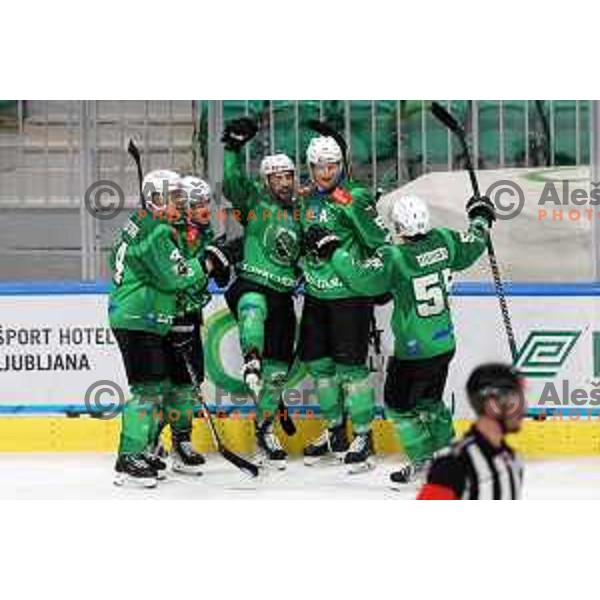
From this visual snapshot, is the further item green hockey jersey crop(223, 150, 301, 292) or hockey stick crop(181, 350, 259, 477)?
green hockey jersey crop(223, 150, 301, 292)

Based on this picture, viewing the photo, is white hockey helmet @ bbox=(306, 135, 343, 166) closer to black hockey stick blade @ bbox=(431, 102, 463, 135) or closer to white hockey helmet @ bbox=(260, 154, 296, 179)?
white hockey helmet @ bbox=(260, 154, 296, 179)

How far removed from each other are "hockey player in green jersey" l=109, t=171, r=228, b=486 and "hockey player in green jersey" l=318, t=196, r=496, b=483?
814mm

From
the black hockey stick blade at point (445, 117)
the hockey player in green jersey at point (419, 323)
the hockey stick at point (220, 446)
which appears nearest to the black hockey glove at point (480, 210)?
the hockey player in green jersey at point (419, 323)

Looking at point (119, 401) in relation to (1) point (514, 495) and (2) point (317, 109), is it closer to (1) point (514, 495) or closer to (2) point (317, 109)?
(2) point (317, 109)

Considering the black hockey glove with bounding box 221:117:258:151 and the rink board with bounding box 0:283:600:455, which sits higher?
Answer: the black hockey glove with bounding box 221:117:258:151

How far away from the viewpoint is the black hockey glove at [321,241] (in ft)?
19.1

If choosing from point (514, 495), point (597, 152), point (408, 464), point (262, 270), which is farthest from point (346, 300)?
point (514, 495)

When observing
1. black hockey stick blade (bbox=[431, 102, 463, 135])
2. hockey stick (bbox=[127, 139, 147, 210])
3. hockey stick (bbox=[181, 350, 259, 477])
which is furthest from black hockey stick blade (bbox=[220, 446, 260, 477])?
black hockey stick blade (bbox=[431, 102, 463, 135])

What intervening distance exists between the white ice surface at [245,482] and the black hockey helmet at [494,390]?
78.6 inches

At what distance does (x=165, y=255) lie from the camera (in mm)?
5492

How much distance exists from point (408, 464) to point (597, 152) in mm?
1685

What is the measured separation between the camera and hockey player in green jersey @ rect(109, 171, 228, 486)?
5.57m

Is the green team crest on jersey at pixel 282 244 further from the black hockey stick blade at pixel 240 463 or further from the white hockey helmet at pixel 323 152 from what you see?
the black hockey stick blade at pixel 240 463

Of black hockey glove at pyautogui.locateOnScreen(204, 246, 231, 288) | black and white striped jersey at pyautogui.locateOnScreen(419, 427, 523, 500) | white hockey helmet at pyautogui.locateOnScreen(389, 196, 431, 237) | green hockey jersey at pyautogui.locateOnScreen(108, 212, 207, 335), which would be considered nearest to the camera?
black and white striped jersey at pyautogui.locateOnScreen(419, 427, 523, 500)
